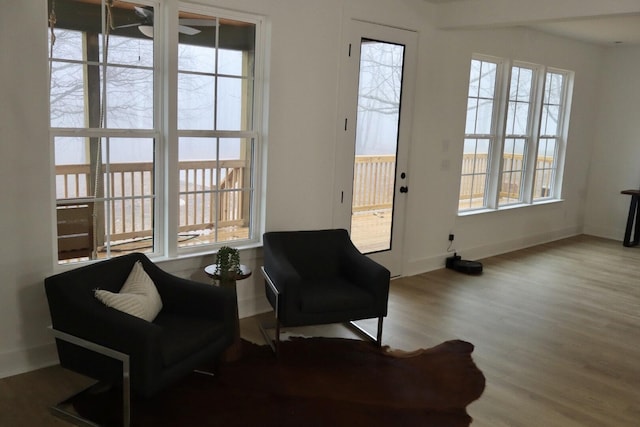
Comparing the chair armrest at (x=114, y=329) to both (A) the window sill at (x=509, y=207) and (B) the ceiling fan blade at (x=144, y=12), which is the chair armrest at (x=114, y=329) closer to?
(B) the ceiling fan blade at (x=144, y=12)

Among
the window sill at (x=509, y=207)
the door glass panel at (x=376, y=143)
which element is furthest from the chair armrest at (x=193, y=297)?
the window sill at (x=509, y=207)

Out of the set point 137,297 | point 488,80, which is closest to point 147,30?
point 137,297

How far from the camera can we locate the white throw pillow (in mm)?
2783

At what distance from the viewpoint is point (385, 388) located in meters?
3.19

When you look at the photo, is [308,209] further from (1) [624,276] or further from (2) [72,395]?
(1) [624,276]

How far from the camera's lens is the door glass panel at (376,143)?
189 inches

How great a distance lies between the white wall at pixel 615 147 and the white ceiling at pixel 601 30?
378 millimetres

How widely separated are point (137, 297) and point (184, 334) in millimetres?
331

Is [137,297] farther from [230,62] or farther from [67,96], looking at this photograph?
[230,62]

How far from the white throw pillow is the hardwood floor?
0.63 meters

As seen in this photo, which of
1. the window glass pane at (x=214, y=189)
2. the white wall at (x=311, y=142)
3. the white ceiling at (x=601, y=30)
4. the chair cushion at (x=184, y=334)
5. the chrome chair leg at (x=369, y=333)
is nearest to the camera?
the chair cushion at (x=184, y=334)

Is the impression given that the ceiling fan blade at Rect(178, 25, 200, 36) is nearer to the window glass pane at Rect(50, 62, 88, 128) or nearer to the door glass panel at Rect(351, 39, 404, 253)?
the window glass pane at Rect(50, 62, 88, 128)

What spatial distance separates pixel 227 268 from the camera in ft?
11.4

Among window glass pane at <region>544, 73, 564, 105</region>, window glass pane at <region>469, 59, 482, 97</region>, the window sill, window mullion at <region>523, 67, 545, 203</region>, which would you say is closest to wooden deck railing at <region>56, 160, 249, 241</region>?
the window sill
